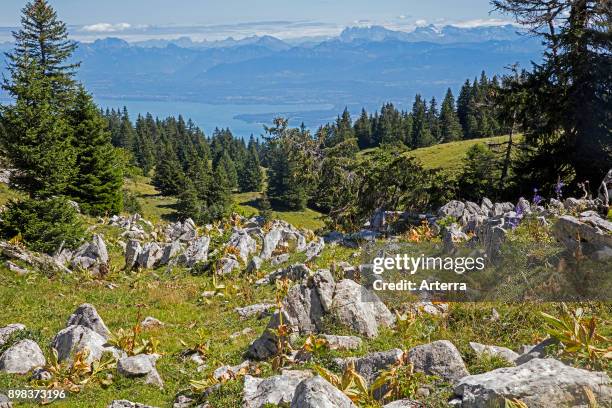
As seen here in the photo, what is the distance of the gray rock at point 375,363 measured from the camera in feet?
27.8

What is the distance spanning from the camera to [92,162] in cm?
4178

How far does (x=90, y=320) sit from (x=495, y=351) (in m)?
10.0

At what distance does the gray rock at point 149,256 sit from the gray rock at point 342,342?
49.2ft

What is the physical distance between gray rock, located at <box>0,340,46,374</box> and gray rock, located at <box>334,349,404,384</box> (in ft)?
24.1

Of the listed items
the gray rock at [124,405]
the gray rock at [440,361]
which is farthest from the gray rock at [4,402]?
the gray rock at [440,361]

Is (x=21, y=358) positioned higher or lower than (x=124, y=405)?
lower

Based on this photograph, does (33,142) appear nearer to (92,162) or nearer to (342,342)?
(342,342)

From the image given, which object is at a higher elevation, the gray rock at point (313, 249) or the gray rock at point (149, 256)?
the gray rock at point (313, 249)

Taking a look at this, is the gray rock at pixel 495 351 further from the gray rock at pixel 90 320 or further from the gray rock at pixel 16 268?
the gray rock at pixel 16 268

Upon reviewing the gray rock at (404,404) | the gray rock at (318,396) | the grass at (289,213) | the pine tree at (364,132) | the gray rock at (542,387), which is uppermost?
the gray rock at (542,387)

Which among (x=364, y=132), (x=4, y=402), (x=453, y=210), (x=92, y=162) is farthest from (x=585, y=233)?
(x=364, y=132)

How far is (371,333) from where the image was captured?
11.0m

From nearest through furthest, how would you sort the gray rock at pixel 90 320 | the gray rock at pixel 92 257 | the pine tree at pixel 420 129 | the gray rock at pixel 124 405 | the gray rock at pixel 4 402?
the gray rock at pixel 124 405 → the gray rock at pixel 4 402 → the gray rock at pixel 90 320 → the gray rock at pixel 92 257 → the pine tree at pixel 420 129

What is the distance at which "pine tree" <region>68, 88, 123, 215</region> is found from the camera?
4062 cm
